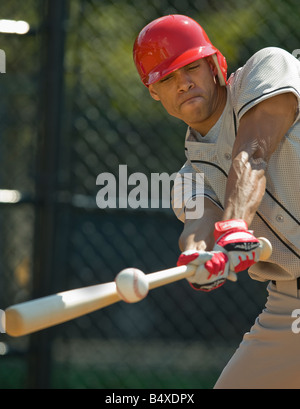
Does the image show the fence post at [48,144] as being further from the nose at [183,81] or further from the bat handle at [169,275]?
the bat handle at [169,275]

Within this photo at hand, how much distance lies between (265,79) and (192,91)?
0.34m

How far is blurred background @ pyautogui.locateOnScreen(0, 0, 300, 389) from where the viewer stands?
426 cm

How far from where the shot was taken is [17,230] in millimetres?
4375

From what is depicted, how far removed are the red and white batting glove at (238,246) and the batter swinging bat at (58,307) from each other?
0.16m

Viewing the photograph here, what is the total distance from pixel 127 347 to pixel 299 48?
2.18 metres

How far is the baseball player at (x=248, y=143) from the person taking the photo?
2.55 meters

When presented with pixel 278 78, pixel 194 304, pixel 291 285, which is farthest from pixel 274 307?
pixel 194 304

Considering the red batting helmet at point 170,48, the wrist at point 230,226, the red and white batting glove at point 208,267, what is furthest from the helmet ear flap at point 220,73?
the red and white batting glove at point 208,267

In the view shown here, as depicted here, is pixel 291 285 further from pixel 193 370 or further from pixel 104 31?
pixel 104 31

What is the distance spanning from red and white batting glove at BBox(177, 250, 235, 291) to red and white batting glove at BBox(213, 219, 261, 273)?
25mm

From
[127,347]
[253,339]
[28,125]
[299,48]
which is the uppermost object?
[299,48]

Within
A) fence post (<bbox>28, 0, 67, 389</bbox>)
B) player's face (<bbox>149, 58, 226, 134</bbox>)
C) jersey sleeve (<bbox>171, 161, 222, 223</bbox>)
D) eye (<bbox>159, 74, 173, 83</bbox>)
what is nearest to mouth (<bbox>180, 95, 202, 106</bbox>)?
player's face (<bbox>149, 58, 226, 134</bbox>)

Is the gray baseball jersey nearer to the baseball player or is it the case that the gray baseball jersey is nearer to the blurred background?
the baseball player
